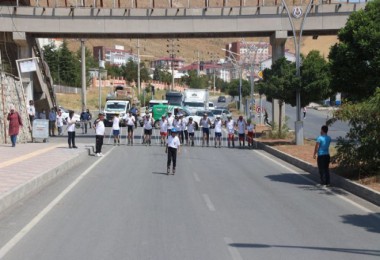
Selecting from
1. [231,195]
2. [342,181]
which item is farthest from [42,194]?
[342,181]

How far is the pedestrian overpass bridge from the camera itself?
35.9 m

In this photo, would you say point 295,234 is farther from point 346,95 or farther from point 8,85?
point 8,85

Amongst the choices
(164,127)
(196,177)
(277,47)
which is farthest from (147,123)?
(196,177)

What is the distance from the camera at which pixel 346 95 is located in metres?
20.8

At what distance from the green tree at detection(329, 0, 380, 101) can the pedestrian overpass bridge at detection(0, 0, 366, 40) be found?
16477 millimetres

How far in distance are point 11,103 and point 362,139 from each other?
21.0m

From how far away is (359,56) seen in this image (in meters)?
18.8

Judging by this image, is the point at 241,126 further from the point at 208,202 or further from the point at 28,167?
the point at 208,202

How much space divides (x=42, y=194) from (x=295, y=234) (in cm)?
716

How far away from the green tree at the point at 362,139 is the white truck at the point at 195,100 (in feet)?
134

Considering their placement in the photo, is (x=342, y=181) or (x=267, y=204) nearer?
(x=267, y=204)

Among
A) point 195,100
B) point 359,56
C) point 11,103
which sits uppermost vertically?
point 359,56

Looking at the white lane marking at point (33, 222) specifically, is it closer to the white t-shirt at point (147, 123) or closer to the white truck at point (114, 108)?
the white t-shirt at point (147, 123)

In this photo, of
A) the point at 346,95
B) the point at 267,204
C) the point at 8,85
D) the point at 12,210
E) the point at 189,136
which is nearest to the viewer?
the point at 12,210
